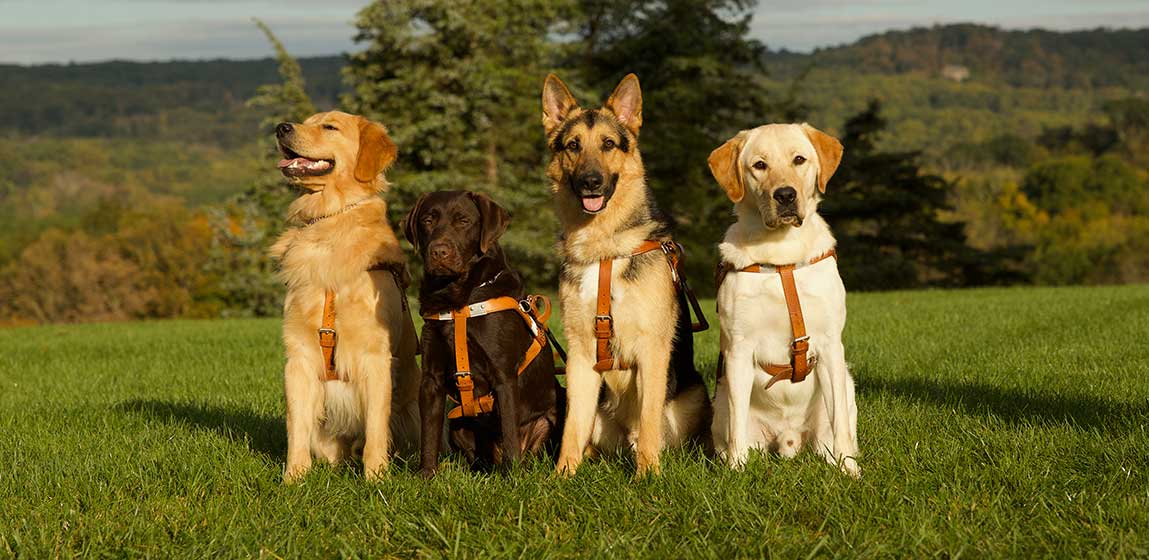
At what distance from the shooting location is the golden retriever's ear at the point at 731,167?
5.40 meters

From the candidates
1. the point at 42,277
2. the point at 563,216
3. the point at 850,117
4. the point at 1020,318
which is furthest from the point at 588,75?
the point at 42,277

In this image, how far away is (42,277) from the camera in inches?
2657

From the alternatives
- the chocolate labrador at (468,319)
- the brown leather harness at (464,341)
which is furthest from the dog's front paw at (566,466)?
the brown leather harness at (464,341)

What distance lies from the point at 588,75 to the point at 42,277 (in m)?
48.6

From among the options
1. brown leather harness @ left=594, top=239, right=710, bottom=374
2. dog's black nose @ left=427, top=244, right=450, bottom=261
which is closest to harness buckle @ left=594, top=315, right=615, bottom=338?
brown leather harness @ left=594, top=239, right=710, bottom=374

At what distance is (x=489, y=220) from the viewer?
531cm

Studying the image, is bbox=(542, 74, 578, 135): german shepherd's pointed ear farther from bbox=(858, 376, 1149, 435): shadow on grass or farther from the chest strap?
bbox=(858, 376, 1149, 435): shadow on grass

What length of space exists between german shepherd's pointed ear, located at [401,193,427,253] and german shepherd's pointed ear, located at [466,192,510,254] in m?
0.29

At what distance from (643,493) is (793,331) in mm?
1201

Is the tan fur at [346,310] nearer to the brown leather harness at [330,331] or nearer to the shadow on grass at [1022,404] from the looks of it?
the brown leather harness at [330,331]

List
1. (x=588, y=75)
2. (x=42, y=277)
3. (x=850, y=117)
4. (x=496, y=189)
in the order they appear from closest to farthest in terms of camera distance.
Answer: (x=496, y=189), (x=588, y=75), (x=850, y=117), (x=42, y=277)

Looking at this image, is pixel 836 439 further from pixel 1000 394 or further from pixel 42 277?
pixel 42 277

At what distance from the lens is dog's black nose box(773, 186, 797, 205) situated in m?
5.13

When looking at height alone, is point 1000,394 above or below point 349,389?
below
